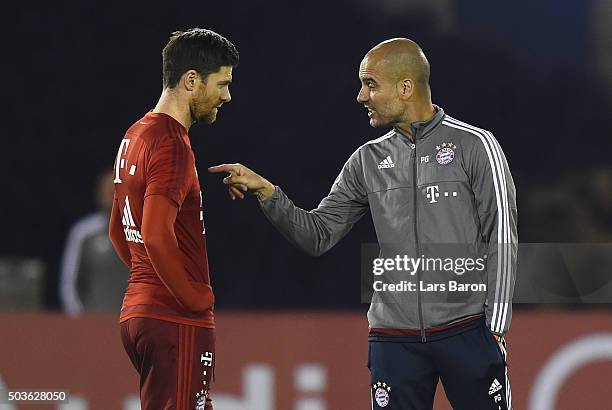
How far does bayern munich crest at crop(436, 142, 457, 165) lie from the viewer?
362cm

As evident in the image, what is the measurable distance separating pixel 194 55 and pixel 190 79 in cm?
8

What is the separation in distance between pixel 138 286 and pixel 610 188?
686 centimetres

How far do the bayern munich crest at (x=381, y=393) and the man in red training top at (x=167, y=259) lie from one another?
1.72ft

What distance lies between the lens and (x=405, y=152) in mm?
3699

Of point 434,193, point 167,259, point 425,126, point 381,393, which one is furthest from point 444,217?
point 167,259

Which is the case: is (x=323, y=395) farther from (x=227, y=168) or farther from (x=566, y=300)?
(x=227, y=168)

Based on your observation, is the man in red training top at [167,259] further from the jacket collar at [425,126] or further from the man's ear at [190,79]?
the jacket collar at [425,126]

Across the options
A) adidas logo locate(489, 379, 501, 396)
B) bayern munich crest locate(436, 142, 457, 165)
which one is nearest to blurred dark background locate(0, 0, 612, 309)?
bayern munich crest locate(436, 142, 457, 165)

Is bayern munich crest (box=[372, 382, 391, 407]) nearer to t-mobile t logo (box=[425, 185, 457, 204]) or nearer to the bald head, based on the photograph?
t-mobile t logo (box=[425, 185, 457, 204])

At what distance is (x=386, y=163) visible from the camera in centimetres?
372

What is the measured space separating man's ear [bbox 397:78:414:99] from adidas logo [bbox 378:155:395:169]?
0.67 ft

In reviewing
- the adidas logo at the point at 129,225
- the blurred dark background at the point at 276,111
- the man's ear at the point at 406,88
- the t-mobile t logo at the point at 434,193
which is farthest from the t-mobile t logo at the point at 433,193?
the blurred dark background at the point at 276,111

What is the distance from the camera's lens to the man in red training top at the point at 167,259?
10.8 ft

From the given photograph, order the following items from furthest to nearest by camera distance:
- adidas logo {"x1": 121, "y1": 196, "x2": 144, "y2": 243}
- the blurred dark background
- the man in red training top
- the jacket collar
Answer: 1. the blurred dark background
2. the jacket collar
3. adidas logo {"x1": 121, "y1": 196, "x2": 144, "y2": 243}
4. the man in red training top
